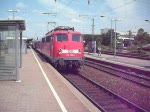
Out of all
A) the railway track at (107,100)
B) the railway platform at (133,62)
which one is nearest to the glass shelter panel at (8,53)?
the railway track at (107,100)

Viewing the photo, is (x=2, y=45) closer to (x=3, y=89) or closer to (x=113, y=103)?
(x=3, y=89)

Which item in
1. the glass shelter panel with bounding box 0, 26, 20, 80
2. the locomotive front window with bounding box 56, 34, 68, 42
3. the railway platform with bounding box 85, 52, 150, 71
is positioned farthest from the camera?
the railway platform with bounding box 85, 52, 150, 71

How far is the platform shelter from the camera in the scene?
12.8 meters

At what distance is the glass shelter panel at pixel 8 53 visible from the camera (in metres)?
13.4

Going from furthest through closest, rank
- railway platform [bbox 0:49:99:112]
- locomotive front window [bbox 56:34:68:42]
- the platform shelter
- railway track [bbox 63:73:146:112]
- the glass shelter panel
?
1. locomotive front window [bbox 56:34:68:42]
2. the glass shelter panel
3. the platform shelter
4. railway track [bbox 63:73:146:112]
5. railway platform [bbox 0:49:99:112]

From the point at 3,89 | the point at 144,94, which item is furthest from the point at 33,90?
the point at 144,94

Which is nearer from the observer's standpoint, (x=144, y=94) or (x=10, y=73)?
(x=144, y=94)

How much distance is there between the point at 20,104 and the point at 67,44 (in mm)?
11886

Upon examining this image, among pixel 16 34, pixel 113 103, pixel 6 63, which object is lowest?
pixel 113 103

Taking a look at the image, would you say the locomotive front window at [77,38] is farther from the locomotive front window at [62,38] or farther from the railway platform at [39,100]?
the railway platform at [39,100]

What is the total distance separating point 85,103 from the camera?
30.7 feet

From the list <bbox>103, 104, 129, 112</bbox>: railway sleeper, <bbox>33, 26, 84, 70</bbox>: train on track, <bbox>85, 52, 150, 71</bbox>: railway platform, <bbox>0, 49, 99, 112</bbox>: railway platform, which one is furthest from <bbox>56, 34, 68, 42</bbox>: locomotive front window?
<bbox>103, 104, 129, 112</bbox>: railway sleeper

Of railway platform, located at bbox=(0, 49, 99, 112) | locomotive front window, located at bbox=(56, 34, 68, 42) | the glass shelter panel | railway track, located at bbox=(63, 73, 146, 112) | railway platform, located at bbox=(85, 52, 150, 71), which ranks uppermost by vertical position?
locomotive front window, located at bbox=(56, 34, 68, 42)

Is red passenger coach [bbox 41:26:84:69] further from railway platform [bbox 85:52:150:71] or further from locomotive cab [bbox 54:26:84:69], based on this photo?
railway platform [bbox 85:52:150:71]
